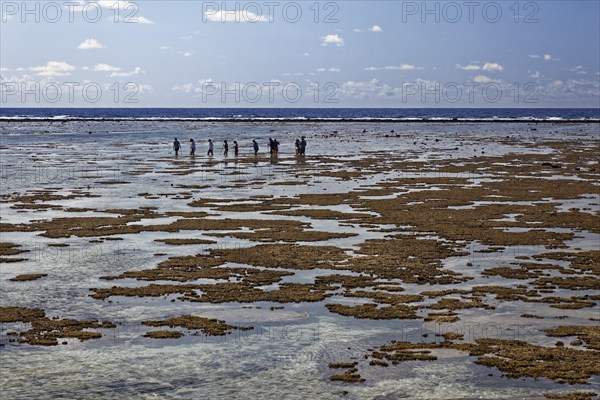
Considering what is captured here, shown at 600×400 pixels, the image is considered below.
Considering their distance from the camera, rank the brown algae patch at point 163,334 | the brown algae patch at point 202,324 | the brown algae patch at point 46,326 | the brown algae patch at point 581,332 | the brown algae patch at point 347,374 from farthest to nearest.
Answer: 1. the brown algae patch at point 202,324
2. the brown algae patch at point 163,334
3. the brown algae patch at point 46,326
4. the brown algae patch at point 581,332
5. the brown algae patch at point 347,374

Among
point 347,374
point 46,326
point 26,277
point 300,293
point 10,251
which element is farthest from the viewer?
point 10,251

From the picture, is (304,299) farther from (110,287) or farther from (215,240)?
(215,240)

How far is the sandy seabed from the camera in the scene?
17953mm

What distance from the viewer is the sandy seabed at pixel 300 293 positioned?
17953mm

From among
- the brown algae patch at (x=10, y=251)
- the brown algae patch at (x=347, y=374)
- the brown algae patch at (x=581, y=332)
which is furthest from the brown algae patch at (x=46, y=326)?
the brown algae patch at (x=581, y=332)

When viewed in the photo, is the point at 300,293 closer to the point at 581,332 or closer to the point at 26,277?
the point at 581,332

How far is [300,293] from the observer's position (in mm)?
25266

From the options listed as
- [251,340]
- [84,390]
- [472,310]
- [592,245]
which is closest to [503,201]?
[592,245]

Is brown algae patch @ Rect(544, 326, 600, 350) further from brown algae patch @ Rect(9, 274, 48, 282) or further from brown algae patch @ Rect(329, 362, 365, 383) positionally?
brown algae patch @ Rect(9, 274, 48, 282)

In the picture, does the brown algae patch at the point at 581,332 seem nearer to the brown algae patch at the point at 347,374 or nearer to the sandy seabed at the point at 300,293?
the sandy seabed at the point at 300,293

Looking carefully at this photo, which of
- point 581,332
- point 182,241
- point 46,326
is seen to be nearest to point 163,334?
point 46,326

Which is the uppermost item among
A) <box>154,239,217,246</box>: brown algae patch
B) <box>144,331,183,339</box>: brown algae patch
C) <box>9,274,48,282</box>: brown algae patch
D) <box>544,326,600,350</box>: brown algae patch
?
<box>154,239,217,246</box>: brown algae patch

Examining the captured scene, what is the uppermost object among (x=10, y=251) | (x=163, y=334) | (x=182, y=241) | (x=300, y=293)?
(x=182, y=241)

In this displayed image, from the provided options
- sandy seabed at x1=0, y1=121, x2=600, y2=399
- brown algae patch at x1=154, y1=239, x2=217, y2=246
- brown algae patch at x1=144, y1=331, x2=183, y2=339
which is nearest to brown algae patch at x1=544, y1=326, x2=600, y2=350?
sandy seabed at x1=0, y1=121, x2=600, y2=399
